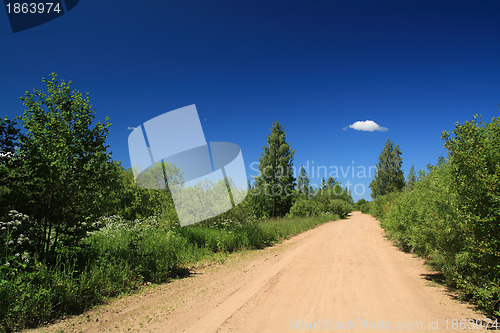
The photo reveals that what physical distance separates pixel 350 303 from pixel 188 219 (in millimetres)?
8627

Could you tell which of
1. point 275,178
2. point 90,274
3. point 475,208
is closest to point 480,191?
point 475,208

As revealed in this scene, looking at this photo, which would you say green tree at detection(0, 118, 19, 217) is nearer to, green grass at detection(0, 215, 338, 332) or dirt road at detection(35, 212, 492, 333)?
green grass at detection(0, 215, 338, 332)

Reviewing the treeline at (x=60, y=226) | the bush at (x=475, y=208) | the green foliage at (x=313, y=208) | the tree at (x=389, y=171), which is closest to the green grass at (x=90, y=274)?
the treeline at (x=60, y=226)

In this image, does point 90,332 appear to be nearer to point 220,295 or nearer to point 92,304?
point 92,304

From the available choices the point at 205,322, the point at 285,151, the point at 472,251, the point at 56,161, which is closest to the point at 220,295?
the point at 205,322

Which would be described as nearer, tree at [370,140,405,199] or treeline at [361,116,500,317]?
treeline at [361,116,500,317]

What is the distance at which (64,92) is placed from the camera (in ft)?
19.6

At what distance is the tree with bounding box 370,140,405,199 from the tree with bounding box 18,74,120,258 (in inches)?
1842

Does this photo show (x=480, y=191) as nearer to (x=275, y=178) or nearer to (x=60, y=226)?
(x=60, y=226)

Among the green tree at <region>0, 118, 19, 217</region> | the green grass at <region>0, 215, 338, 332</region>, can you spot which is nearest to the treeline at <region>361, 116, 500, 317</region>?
the green grass at <region>0, 215, 338, 332</region>

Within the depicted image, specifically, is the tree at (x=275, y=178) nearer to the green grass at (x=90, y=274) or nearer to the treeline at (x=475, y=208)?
the green grass at (x=90, y=274)

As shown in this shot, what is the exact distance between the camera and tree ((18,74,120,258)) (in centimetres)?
543

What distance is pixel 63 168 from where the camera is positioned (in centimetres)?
558

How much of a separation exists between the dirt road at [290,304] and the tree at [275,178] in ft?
64.0
